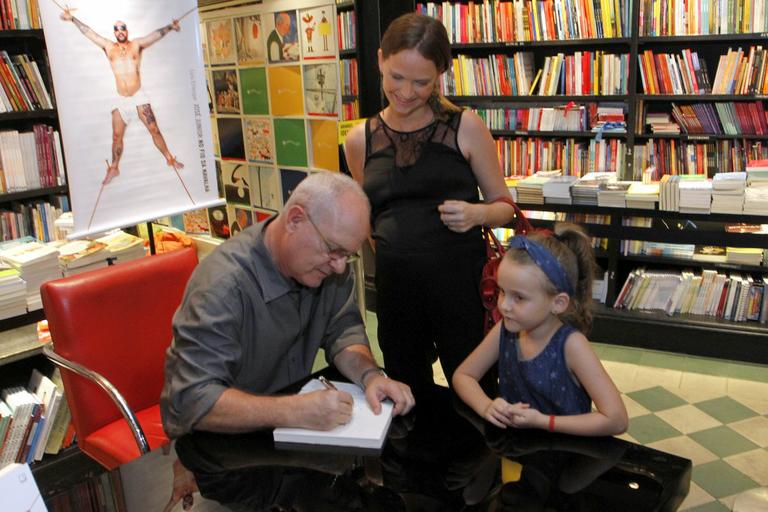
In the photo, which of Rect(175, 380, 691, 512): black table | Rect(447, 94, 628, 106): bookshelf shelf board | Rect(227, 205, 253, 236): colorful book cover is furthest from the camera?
Rect(227, 205, 253, 236): colorful book cover

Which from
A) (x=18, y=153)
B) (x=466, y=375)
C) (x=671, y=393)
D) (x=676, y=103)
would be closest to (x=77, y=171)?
(x=18, y=153)

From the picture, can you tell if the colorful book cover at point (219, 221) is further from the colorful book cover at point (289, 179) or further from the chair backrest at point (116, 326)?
the chair backrest at point (116, 326)

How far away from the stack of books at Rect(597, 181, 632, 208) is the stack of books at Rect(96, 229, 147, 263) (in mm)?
2491

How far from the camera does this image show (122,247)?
10.1 feet

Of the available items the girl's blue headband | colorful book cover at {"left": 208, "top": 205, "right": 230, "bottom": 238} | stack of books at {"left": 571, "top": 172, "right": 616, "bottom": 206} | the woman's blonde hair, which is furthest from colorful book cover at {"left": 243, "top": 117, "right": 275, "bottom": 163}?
the girl's blue headband

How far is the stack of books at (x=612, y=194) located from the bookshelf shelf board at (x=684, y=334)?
0.68 m

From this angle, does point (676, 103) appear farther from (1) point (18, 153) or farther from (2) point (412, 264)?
(1) point (18, 153)

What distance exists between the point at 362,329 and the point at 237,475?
63 cm

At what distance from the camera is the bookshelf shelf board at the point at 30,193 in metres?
3.04

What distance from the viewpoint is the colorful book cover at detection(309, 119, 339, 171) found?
4.39 metres

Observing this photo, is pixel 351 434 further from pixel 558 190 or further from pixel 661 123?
pixel 661 123

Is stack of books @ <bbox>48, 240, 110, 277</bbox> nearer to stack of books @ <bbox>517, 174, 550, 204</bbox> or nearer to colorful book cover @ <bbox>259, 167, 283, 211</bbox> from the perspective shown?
colorful book cover @ <bbox>259, 167, 283, 211</bbox>

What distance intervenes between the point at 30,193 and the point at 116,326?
1.44 meters

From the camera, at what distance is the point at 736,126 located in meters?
3.85
